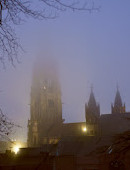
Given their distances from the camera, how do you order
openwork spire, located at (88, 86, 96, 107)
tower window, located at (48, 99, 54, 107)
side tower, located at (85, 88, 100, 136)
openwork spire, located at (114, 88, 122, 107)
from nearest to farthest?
1. side tower, located at (85, 88, 100, 136)
2. openwork spire, located at (88, 86, 96, 107)
3. openwork spire, located at (114, 88, 122, 107)
4. tower window, located at (48, 99, 54, 107)

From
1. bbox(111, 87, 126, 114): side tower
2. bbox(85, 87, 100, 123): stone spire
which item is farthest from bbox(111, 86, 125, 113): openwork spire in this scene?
bbox(85, 87, 100, 123): stone spire

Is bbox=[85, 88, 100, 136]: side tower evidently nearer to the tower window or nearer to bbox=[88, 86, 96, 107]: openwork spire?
bbox=[88, 86, 96, 107]: openwork spire

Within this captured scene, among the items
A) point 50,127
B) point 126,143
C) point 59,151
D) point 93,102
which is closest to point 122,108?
point 93,102

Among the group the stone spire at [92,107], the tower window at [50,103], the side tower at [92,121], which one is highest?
the tower window at [50,103]

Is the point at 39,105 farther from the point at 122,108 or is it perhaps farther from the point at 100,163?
the point at 100,163

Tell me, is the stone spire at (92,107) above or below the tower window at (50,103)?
below

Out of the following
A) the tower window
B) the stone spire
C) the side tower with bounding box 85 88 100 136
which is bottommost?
the side tower with bounding box 85 88 100 136

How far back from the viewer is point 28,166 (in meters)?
18.8

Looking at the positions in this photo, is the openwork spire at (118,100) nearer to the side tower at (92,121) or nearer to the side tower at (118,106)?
the side tower at (118,106)

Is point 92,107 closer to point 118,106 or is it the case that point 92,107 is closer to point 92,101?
point 92,101

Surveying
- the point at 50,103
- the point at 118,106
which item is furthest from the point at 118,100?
the point at 50,103

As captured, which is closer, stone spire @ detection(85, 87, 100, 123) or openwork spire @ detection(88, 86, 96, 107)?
stone spire @ detection(85, 87, 100, 123)

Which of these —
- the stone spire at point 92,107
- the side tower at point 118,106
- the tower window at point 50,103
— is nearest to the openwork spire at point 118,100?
the side tower at point 118,106

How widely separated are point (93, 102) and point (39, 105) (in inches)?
711
